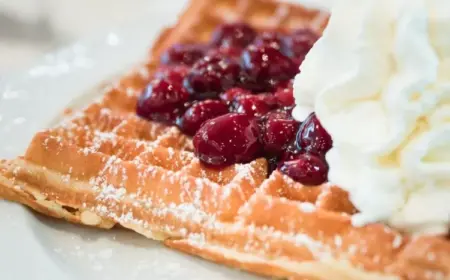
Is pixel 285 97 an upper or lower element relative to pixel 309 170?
upper

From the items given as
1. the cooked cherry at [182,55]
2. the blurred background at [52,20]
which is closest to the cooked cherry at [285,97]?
the cooked cherry at [182,55]

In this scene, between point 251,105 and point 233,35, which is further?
point 233,35

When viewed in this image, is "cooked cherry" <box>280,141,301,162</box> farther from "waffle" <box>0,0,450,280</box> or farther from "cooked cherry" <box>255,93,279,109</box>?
"cooked cherry" <box>255,93,279,109</box>

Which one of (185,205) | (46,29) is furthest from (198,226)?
(46,29)

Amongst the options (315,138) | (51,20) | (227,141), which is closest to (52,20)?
(51,20)

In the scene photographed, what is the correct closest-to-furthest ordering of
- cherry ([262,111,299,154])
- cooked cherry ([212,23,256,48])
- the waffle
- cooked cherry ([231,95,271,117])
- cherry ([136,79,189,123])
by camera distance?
the waffle → cherry ([262,111,299,154]) → cooked cherry ([231,95,271,117]) → cherry ([136,79,189,123]) → cooked cherry ([212,23,256,48])

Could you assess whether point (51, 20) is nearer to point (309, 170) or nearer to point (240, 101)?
point (240, 101)

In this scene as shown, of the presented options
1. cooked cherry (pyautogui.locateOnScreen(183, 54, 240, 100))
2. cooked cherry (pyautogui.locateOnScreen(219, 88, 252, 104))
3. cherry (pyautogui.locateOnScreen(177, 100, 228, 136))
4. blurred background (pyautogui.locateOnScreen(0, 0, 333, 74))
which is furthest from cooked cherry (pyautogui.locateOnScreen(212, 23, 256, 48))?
blurred background (pyautogui.locateOnScreen(0, 0, 333, 74))
